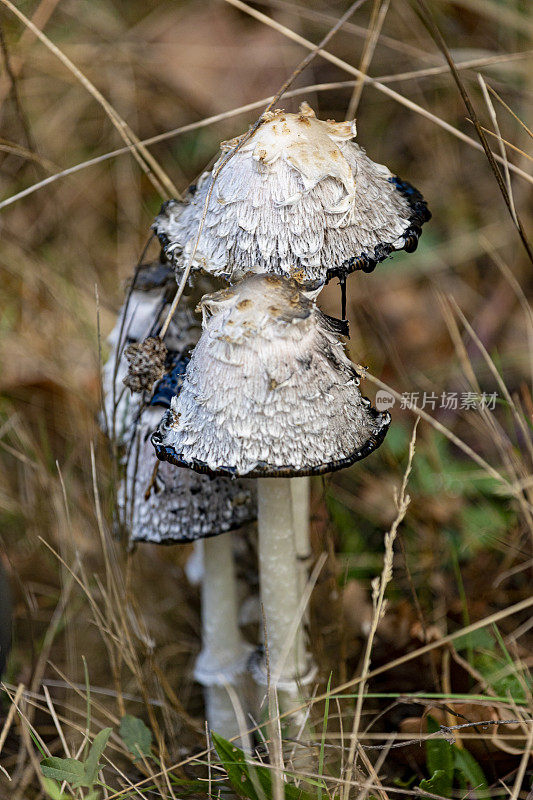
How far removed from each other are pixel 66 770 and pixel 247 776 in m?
0.41

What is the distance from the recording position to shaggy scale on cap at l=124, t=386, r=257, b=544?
2.10 meters

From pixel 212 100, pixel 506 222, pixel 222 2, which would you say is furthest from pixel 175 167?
pixel 506 222

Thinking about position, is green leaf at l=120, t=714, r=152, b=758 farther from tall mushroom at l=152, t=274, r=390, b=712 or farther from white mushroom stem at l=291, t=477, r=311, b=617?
tall mushroom at l=152, t=274, r=390, b=712

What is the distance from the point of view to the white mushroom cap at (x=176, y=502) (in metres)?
2.10

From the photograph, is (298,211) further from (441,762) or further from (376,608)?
(441,762)

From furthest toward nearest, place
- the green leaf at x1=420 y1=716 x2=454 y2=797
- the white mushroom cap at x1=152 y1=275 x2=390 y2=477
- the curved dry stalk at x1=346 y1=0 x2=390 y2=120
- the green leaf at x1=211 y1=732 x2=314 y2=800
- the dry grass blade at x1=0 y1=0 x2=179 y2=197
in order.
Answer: the curved dry stalk at x1=346 y1=0 x2=390 y2=120
the dry grass blade at x1=0 y1=0 x2=179 y2=197
the green leaf at x1=420 y1=716 x2=454 y2=797
the green leaf at x1=211 y1=732 x2=314 y2=800
the white mushroom cap at x1=152 y1=275 x2=390 y2=477

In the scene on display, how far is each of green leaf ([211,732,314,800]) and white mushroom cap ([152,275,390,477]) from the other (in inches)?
27.3

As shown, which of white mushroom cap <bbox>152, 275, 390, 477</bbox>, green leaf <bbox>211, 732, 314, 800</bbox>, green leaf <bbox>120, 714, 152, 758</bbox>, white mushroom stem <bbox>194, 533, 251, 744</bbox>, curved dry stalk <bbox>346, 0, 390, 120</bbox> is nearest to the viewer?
white mushroom cap <bbox>152, 275, 390, 477</bbox>

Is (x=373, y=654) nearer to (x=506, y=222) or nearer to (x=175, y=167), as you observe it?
(x=506, y=222)

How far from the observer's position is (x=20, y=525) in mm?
3096

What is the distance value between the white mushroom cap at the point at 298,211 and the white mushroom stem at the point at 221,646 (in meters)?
1.05

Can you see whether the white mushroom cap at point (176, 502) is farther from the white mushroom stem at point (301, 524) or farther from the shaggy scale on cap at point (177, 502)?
the white mushroom stem at point (301, 524)

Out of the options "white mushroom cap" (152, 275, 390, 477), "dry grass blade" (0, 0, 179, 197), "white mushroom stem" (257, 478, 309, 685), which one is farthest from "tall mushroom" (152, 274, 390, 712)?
"dry grass blade" (0, 0, 179, 197)

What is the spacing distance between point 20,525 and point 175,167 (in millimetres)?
2351
